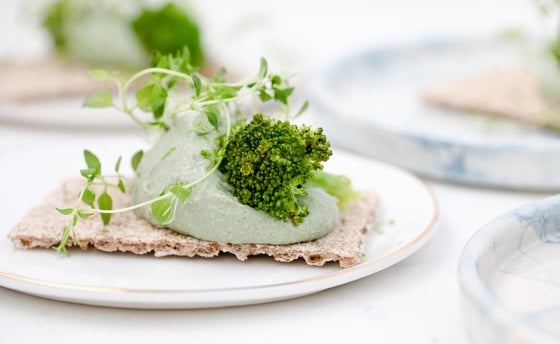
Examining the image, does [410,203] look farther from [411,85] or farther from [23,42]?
[23,42]

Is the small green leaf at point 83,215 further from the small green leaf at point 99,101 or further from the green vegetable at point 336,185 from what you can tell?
the green vegetable at point 336,185

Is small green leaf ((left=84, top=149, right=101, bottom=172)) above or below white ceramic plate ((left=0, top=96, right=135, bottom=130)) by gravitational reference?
above

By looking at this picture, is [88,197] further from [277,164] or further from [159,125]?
[277,164]

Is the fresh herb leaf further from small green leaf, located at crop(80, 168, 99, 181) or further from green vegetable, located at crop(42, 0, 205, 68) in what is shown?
green vegetable, located at crop(42, 0, 205, 68)

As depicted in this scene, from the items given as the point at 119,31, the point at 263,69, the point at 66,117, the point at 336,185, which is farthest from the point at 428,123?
the point at 119,31

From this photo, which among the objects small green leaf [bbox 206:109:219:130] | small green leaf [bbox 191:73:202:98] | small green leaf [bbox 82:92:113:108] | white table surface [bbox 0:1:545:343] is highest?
small green leaf [bbox 191:73:202:98]

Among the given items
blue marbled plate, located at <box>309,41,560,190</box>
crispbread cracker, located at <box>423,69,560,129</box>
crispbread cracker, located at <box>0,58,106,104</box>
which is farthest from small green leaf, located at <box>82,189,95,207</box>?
crispbread cracker, located at <box>423,69,560,129</box>
